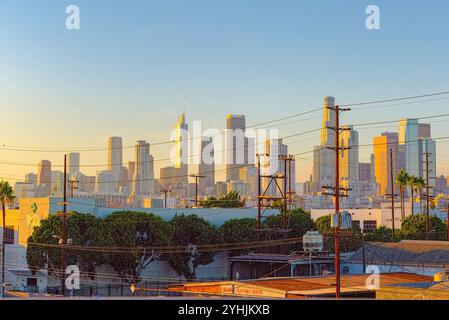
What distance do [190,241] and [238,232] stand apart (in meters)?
6.42

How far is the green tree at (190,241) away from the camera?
77000mm

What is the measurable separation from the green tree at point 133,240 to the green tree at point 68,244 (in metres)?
1.42

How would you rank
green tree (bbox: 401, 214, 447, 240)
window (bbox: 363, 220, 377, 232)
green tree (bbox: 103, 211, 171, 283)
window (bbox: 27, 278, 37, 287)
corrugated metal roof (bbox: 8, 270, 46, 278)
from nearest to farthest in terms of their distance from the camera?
window (bbox: 27, 278, 37, 287), corrugated metal roof (bbox: 8, 270, 46, 278), green tree (bbox: 103, 211, 171, 283), green tree (bbox: 401, 214, 447, 240), window (bbox: 363, 220, 377, 232)

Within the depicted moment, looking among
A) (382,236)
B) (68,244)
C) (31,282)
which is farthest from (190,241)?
(382,236)

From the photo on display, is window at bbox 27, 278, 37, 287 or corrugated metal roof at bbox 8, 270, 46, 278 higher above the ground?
corrugated metal roof at bbox 8, 270, 46, 278

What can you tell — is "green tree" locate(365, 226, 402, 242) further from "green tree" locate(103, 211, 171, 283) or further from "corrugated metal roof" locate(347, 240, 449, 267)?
"green tree" locate(103, 211, 171, 283)

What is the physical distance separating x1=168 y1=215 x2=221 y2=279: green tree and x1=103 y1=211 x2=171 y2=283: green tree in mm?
1672

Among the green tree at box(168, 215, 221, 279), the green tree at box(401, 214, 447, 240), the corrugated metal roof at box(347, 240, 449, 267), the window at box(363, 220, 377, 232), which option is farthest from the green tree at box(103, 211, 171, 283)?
the window at box(363, 220, 377, 232)

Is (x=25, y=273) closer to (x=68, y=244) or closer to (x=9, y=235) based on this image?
(x=68, y=244)

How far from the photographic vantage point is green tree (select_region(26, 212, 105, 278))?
66.8m

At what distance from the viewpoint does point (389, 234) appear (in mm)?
90938

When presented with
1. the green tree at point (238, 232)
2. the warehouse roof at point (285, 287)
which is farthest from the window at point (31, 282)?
the warehouse roof at point (285, 287)
